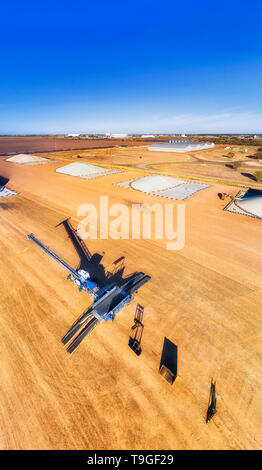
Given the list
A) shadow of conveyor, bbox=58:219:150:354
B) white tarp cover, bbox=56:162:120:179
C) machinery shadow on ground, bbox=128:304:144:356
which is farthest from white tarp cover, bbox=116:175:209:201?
machinery shadow on ground, bbox=128:304:144:356

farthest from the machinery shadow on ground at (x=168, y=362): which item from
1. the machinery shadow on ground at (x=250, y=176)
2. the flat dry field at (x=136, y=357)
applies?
the machinery shadow on ground at (x=250, y=176)

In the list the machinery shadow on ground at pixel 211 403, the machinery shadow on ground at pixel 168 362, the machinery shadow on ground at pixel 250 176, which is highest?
the machinery shadow on ground at pixel 250 176

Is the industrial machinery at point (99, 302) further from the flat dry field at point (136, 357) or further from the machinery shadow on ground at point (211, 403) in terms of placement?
the machinery shadow on ground at point (211, 403)

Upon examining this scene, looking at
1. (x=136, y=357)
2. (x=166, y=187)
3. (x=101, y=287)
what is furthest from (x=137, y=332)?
(x=166, y=187)

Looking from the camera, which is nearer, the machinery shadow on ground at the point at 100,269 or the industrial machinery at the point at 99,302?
the industrial machinery at the point at 99,302

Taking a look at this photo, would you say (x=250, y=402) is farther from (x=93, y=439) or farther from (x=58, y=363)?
(x=58, y=363)

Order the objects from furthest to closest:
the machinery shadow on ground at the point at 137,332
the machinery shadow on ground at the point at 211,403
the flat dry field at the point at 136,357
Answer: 1. the machinery shadow on ground at the point at 137,332
2. the machinery shadow on ground at the point at 211,403
3. the flat dry field at the point at 136,357

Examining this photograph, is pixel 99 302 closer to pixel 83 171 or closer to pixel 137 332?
pixel 137 332

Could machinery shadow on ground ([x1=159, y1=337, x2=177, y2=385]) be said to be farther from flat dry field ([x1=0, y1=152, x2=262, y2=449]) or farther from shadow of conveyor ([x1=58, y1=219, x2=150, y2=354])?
shadow of conveyor ([x1=58, y1=219, x2=150, y2=354])

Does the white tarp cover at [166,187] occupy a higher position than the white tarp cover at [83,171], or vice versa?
the white tarp cover at [83,171]
